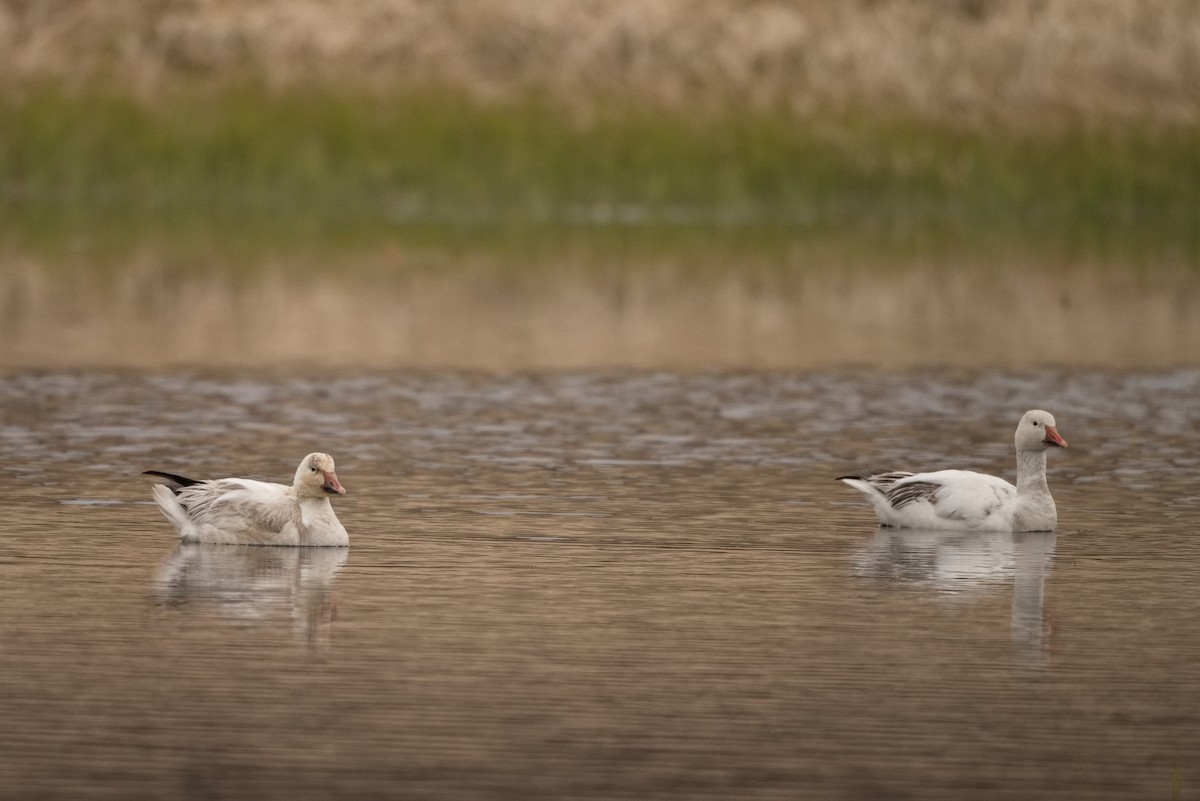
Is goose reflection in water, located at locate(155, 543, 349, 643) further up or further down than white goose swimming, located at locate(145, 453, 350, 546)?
further down

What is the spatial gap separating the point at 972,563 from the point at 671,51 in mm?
49596

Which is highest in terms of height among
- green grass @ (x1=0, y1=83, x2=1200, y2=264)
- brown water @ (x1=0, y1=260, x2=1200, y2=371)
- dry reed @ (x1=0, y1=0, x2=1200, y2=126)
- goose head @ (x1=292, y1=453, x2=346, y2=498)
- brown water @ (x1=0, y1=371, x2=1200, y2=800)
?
dry reed @ (x1=0, y1=0, x2=1200, y2=126)

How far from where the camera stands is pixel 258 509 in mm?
14297

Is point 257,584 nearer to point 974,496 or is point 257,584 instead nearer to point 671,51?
point 974,496

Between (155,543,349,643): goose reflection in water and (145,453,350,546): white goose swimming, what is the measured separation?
67 millimetres

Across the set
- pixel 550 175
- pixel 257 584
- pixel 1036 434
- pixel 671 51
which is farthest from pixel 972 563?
pixel 671 51

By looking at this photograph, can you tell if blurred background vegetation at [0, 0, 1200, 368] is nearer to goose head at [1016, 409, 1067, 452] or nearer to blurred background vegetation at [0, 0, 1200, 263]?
blurred background vegetation at [0, 0, 1200, 263]

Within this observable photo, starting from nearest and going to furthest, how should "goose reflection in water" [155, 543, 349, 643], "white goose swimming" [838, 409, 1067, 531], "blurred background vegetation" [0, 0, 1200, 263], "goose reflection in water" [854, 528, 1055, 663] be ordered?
"goose reflection in water" [155, 543, 349, 643] → "goose reflection in water" [854, 528, 1055, 663] → "white goose swimming" [838, 409, 1067, 531] → "blurred background vegetation" [0, 0, 1200, 263]

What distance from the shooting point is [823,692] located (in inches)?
419

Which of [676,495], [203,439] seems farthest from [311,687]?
[203,439]

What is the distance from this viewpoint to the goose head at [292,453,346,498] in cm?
1415

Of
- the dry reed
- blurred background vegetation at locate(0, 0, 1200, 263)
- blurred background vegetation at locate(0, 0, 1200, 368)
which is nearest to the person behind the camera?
blurred background vegetation at locate(0, 0, 1200, 368)

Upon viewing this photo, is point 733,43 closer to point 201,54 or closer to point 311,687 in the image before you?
point 201,54

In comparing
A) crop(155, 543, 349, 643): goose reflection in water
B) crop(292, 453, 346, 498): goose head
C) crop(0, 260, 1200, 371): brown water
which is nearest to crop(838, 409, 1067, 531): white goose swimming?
crop(292, 453, 346, 498): goose head
